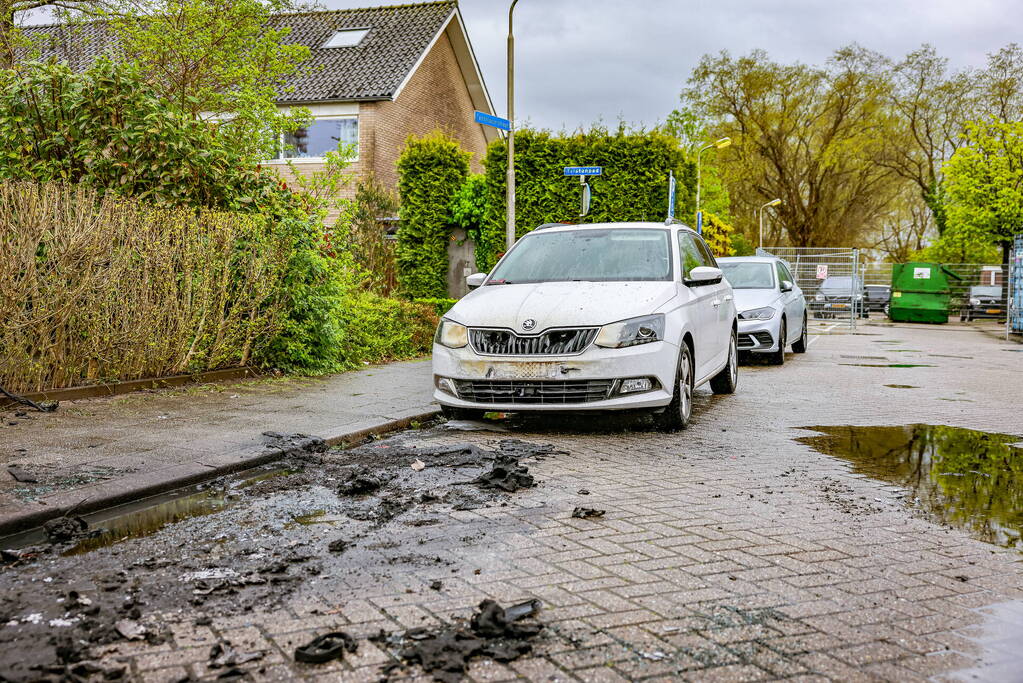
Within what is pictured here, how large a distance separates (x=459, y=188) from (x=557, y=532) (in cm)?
1797

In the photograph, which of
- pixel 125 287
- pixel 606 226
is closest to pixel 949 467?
pixel 606 226

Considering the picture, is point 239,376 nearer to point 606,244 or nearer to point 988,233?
point 606,244

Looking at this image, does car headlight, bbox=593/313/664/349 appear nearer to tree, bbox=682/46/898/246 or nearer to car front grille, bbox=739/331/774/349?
car front grille, bbox=739/331/774/349

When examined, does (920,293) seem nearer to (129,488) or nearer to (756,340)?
(756,340)

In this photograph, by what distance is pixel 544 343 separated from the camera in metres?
7.21

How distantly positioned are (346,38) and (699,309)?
2730 cm

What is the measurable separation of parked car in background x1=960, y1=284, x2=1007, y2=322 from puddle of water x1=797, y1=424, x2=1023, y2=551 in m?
30.3

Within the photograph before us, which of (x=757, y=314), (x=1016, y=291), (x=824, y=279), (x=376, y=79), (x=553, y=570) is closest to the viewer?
(x=553, y=570)

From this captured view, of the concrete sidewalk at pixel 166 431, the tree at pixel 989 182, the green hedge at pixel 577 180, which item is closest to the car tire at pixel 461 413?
the concrete sidewalk at pixel 166 431

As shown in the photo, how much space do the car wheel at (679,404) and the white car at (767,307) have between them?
22.3 feet

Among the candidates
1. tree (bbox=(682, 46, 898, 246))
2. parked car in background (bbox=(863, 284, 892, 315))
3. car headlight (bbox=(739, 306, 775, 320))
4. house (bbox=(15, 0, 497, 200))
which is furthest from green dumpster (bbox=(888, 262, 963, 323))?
car headlight (bbox=(739, 306, 775, 320))

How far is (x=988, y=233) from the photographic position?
37.1 metres

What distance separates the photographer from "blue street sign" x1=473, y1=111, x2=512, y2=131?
571 inches

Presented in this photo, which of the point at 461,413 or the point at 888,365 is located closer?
the point at 461,413
